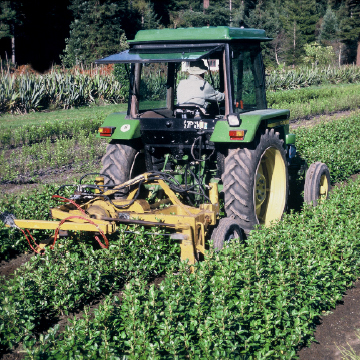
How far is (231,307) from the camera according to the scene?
11.2ft

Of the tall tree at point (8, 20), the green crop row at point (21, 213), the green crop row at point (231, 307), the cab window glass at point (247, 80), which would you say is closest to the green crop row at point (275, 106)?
the green crop row at point (21, 213)

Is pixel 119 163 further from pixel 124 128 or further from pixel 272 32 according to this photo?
pixel 272 32

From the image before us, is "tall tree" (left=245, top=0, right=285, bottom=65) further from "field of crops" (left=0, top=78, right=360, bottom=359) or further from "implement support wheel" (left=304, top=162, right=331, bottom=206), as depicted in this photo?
"field of crops" (left=0, top=78, right=360, bottom=359)

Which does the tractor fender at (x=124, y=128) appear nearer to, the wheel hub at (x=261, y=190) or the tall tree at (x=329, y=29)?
the wheel hub at (x=261, y=190)

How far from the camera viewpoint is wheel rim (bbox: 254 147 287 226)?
5844 millimetres

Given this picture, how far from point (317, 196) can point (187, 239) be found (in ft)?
8.58

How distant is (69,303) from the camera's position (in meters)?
3.93

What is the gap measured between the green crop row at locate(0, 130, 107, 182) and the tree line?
20.0m

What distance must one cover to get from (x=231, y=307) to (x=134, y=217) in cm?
152

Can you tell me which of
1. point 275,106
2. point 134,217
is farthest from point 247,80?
point 275,106

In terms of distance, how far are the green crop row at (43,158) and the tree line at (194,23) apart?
65.6ft

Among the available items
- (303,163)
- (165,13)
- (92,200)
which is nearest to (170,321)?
(92,200)

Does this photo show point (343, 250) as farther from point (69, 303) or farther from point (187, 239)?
point (69, 303)

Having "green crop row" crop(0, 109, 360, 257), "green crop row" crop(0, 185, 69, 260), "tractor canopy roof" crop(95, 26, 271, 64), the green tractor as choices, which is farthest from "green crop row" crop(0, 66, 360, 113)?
"tractor canopy roof" crop(95, 26, 271, 64)
